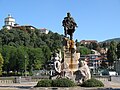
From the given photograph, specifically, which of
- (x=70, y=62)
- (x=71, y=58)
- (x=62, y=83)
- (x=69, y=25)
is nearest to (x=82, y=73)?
(x=62, y=83)

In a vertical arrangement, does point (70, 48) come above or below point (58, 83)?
above

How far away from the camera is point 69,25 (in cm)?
3916

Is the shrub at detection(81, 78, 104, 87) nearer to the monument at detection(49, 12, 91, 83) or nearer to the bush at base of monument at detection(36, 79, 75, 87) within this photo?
the bush at base of monument at detection(36, 79, 75, 87)

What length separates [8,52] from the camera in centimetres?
10181

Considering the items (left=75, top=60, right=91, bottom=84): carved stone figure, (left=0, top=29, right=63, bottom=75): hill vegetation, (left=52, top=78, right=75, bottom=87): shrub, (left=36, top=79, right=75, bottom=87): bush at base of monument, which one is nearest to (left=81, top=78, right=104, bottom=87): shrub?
(left=36, top=79, right=75, bottom=87): bush at base of monument

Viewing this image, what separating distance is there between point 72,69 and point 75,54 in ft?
6.16

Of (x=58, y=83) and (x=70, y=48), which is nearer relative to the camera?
(x=58, y=83)

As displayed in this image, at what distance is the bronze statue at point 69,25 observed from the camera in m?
38.8

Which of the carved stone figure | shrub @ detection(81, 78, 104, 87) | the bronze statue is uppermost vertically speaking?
the bronze statue

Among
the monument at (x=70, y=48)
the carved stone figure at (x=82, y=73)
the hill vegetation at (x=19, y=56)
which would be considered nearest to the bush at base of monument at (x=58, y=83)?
the carved stone figure at (x=82, y=73)

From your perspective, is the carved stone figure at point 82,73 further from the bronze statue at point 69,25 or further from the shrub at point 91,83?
the bronze statue at point 69,25

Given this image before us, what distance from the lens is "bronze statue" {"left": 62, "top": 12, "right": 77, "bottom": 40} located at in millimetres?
38812

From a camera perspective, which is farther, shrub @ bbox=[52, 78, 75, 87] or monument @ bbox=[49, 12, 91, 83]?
monument @ bbox=[49, 12, 91, 83]

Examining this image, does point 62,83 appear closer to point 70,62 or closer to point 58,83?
point 58,83
